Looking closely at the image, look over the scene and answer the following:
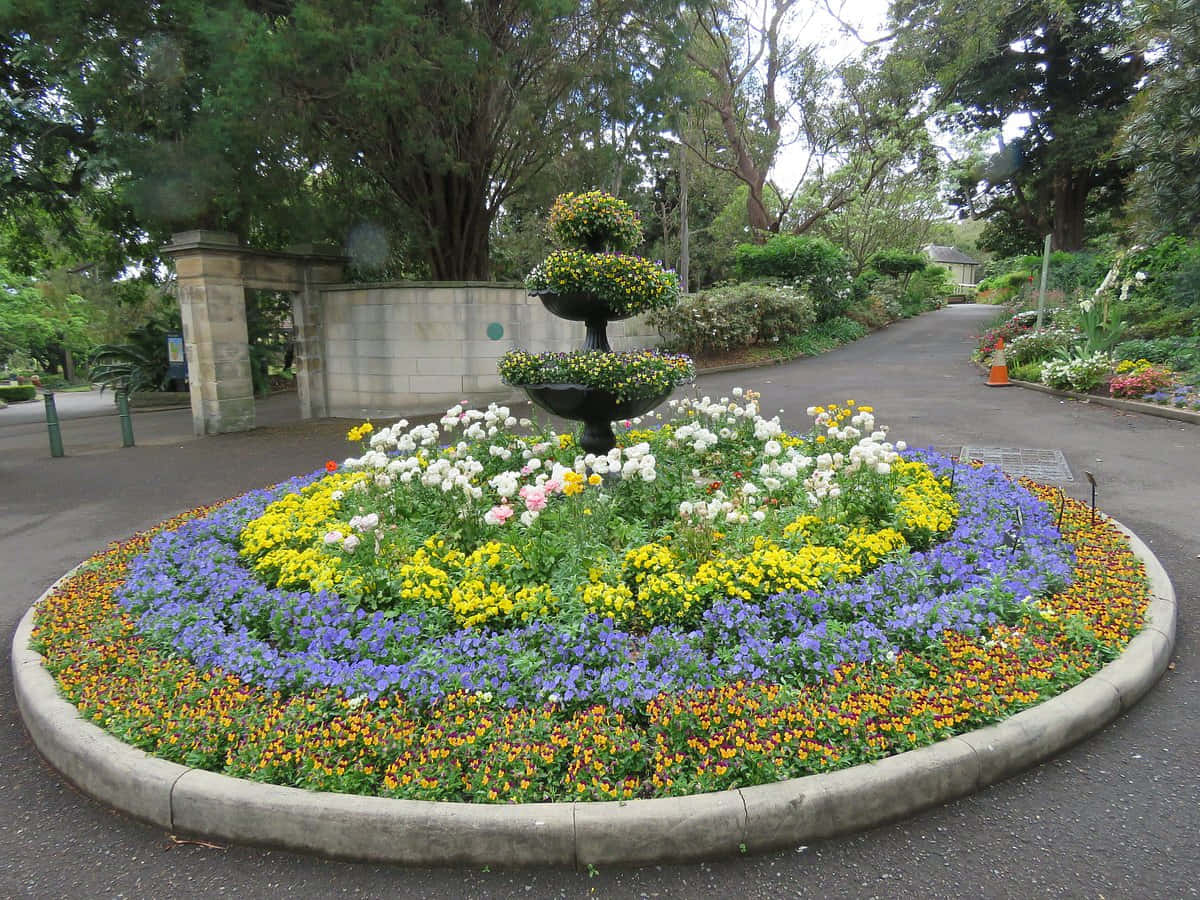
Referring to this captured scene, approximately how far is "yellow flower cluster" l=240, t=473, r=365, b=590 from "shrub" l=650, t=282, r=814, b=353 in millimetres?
11029

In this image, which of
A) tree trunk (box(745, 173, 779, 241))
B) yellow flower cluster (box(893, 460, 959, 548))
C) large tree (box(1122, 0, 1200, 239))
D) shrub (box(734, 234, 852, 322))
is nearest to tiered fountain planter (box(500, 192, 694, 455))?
yellow flower cluster (box(893, 460, 959, 548))

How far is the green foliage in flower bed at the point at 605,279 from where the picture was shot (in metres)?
4.96

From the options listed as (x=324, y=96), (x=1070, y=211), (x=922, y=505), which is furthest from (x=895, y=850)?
(x=1070, y=211)

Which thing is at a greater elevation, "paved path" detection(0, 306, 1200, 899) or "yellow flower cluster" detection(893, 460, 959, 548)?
"yellow flower cluster" detection(893, 460, 959, 548)

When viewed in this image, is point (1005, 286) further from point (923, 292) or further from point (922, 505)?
point (922, 505)

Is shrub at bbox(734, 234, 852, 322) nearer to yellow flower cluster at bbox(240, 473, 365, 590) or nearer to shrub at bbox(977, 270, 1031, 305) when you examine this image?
shrub at bbox(977, 270, 1031, 305)

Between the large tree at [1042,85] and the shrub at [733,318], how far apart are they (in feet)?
32.4

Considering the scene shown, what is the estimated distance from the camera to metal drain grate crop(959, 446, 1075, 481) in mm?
6941

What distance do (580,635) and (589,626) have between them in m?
0.07

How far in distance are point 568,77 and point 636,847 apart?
1080cm

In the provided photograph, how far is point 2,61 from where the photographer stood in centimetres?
1335

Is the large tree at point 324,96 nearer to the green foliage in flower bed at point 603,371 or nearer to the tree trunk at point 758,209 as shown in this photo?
the green foliage in flower bed at point 603,371

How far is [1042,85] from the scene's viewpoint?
2366cm

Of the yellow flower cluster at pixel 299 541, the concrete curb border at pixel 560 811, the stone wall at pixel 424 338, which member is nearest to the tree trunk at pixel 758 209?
the stone wall at pixel 424 338
